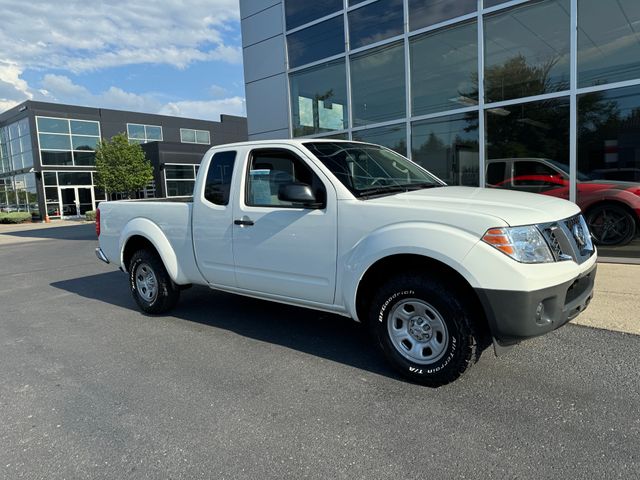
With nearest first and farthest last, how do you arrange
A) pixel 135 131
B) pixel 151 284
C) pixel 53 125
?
pixel 151 284 < pixel 53 125 < pixel 135 131

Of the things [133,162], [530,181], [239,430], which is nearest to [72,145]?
[133,162]

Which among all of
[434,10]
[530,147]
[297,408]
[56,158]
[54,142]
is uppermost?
[54,142]

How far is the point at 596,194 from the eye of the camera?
752 cm

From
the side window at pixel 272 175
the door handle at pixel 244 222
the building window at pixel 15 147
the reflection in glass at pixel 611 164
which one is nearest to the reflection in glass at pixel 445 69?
the reflection in glass at pixel 611 164

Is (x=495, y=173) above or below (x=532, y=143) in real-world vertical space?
below

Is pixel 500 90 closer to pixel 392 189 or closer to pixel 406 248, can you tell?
pixel 392 189

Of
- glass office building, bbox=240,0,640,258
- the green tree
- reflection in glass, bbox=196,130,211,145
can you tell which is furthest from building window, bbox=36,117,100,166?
glass office building, bbox=240,0,640,258

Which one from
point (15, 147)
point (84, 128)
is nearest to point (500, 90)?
point (84, 128)

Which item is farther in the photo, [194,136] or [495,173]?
[194,136]

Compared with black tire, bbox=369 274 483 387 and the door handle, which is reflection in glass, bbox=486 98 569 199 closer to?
black tire, bbox=369 274 483 387

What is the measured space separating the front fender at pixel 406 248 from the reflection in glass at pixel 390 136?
671cm

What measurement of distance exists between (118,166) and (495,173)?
26.6 metres

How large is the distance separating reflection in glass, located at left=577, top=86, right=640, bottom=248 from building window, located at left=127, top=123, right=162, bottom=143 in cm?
3488

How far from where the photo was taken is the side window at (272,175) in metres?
4.12
